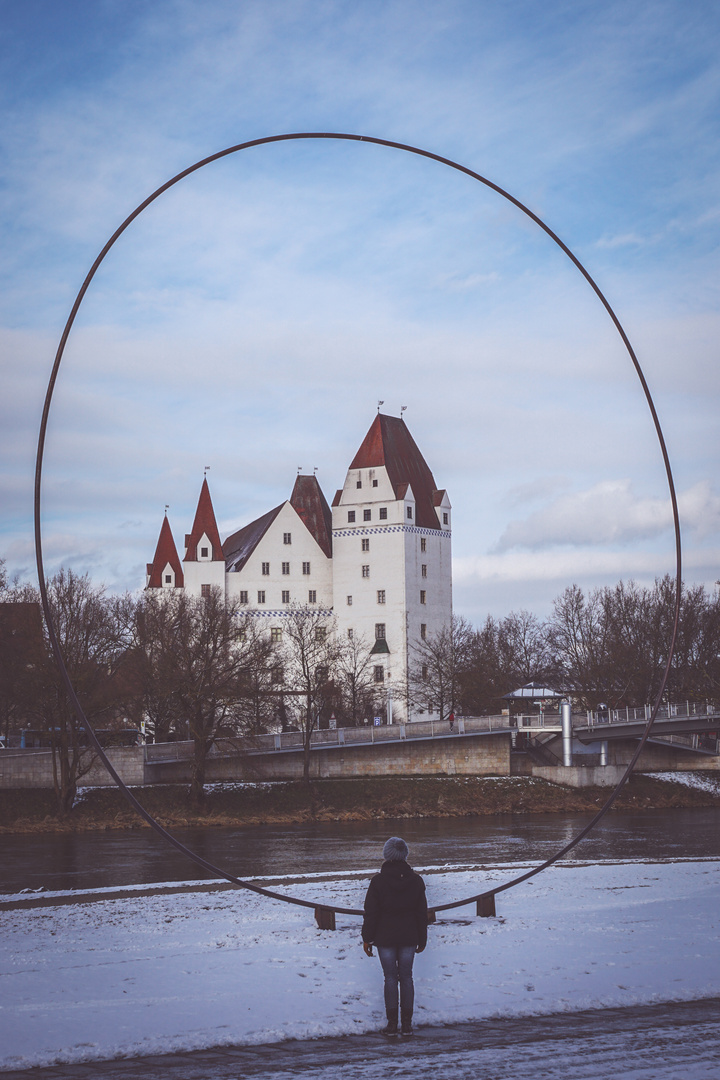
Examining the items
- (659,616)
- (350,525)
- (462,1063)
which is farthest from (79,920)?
(350,525)

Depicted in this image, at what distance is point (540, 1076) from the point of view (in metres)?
8.42

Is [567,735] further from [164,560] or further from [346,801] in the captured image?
[164,560]

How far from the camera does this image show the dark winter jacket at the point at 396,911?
10.3m

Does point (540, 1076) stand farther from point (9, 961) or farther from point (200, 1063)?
point (9, 961)

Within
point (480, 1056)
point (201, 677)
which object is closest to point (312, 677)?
point (201, 677)

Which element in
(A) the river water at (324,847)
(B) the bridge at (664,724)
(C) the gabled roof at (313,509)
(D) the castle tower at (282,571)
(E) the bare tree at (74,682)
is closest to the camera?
(A) the river water at (324,847)

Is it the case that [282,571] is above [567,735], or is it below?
above

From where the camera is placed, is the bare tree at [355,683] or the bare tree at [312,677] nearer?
the bare tree at [312,677]

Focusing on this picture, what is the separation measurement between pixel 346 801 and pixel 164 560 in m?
56.8

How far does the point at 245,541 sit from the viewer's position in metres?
120

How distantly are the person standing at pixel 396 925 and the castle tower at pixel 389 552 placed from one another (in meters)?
95.6

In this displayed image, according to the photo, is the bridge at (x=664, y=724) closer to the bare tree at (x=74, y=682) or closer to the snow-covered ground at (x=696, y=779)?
the snow-covered ground at (x=696, y=779)

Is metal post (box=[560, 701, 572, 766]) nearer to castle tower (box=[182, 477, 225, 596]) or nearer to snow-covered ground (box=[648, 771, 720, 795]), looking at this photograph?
snow-covered ground (box=[648, 771, 720, 795])

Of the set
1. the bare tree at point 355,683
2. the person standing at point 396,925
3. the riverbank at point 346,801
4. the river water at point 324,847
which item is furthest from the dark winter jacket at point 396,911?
the bare tree at point 355,683
